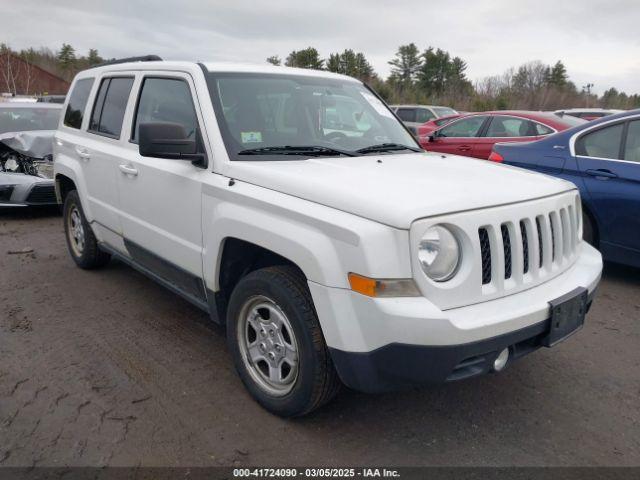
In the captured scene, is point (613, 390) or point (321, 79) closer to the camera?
point (613, 390)

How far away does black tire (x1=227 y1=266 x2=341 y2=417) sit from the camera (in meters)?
2.67

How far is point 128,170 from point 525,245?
2.76 meters

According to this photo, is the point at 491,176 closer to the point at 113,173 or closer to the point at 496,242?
the point at 496,242

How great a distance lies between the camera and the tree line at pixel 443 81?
39.7 m

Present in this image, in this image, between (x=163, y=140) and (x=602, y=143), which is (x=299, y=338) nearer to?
(x=163, y=140)

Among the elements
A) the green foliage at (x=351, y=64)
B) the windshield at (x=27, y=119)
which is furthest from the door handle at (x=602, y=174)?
the green foliage at (x=351, y=64)

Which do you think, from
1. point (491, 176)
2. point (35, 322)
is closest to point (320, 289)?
point (491, 176)

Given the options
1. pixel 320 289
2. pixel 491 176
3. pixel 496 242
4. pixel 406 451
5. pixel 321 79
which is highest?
pixel 321 79

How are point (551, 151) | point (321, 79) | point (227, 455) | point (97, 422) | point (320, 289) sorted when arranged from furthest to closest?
point (551, 151) → point (321, 79) → point (97, 422) → point (227, 455) → point (320, 289)

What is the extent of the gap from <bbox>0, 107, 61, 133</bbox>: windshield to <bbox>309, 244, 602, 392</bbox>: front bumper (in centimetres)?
818

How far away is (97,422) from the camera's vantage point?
117 inches

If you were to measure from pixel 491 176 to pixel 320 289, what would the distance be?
1276 mm

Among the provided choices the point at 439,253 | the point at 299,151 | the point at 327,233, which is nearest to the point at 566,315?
the point at 439,253

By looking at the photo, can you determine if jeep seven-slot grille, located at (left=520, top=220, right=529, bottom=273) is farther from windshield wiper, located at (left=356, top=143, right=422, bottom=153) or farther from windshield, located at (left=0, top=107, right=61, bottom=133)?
windshield, located at (left=0, top=107, right=61, bottom=133)
